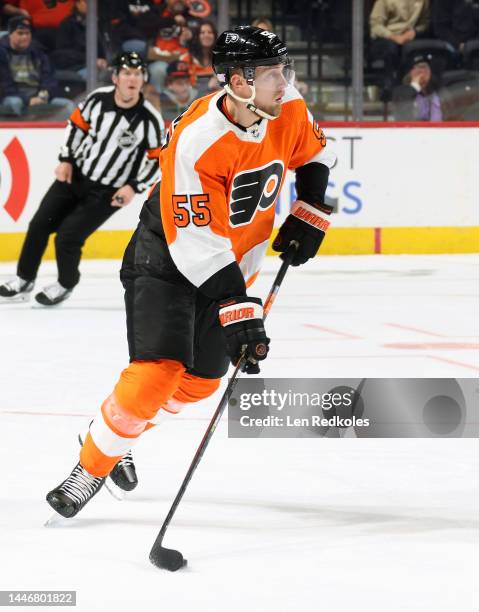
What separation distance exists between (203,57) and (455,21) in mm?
1715

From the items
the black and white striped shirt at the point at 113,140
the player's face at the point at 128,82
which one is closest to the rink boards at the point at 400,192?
the black and white striped shirt at the point at 113,140

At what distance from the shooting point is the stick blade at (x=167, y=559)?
2.36 metres

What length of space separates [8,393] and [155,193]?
1575mm

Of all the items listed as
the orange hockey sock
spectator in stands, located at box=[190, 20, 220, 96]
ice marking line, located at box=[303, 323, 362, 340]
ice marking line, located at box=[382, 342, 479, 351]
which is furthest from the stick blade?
spectator in stands, located at box=[190, 20, 220, 96]

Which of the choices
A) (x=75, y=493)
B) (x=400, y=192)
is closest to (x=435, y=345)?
(x=75, y=493)

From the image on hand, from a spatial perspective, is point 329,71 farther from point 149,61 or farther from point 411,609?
point 411,609

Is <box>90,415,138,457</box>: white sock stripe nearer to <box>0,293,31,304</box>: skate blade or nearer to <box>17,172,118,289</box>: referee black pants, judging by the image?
<box>17,172,118,289</box>: referee black pants

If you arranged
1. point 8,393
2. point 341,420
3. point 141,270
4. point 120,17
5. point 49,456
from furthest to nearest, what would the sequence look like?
point 120,17 < point 8,393 < point 341,420 < point 49,456 < point 141,270

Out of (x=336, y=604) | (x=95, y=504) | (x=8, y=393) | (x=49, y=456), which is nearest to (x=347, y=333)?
(x=8, y=393)

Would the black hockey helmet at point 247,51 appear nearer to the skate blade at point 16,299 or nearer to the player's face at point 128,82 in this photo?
the player's face at point 128,82

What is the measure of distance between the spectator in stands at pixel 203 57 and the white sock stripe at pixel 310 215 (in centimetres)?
587

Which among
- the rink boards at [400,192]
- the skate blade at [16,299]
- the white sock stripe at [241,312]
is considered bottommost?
the rink boards at [400,192]

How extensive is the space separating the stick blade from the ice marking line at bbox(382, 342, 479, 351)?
2867mm

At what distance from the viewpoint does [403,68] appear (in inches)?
353
